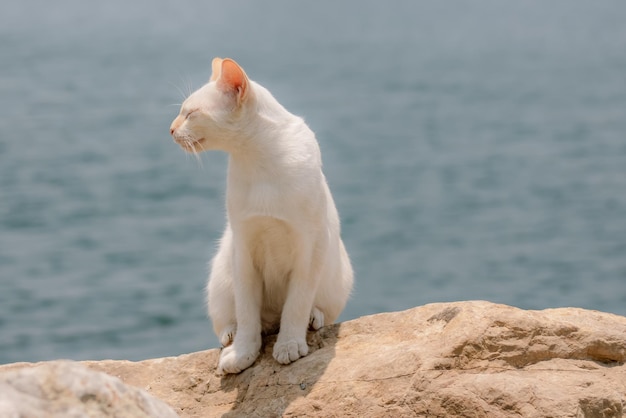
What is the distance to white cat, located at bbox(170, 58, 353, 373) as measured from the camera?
19.3 ft

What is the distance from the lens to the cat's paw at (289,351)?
615cm

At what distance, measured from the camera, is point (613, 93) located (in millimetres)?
38188

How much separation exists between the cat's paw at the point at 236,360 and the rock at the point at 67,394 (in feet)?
7.15

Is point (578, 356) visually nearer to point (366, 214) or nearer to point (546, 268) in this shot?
point (546, 268)

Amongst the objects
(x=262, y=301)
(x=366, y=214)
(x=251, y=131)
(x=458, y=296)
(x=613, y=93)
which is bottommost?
(x=262, y=301)

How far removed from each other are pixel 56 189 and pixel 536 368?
23.7 metres

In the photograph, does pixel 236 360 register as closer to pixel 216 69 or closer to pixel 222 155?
pixel 216 69

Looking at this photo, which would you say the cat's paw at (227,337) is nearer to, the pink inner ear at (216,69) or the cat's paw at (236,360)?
the cat's paw at (236,360)

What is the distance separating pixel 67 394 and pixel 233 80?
2566mm

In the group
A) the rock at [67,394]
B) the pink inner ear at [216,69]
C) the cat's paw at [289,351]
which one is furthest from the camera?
the pink inner ear at [216,69]

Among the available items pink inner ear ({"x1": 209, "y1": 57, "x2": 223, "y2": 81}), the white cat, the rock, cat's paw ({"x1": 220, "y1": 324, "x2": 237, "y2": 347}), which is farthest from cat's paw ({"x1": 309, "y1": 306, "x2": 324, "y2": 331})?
the rock

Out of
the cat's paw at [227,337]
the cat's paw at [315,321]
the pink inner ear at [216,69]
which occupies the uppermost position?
the pink inner ear at [216,69]

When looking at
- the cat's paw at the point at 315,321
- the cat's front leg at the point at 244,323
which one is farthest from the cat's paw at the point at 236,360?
the cat's paw at the point at 315,321

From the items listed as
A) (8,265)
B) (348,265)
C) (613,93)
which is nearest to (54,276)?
(8,265)
